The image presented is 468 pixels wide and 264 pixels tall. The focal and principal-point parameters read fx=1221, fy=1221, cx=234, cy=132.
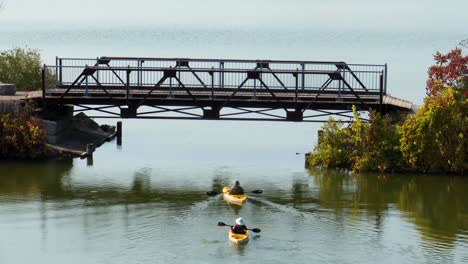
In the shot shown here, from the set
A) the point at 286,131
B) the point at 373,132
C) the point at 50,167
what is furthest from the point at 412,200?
the point at 286,131

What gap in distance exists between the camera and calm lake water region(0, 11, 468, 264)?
A: 48781mm

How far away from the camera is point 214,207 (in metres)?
57.6

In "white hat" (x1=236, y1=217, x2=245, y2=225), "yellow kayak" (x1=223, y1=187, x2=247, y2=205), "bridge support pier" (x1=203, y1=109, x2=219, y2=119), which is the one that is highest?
"bridge support pier" (x1=203, y1=109, x2=219, y2=119)

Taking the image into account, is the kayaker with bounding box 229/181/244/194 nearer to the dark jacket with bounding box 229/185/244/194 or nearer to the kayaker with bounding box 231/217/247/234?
the dark jacket with bounding box 229/185/244/194

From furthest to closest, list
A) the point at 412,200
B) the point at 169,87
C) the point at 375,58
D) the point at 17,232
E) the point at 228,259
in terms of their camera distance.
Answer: the point at 375,58
the point at 169,87
the point at 412,200
the point at 17,232
the point at 228,259

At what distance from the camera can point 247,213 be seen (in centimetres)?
5619

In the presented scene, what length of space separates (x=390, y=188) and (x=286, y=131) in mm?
25934

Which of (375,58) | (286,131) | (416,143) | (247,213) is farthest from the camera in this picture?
(375,58)

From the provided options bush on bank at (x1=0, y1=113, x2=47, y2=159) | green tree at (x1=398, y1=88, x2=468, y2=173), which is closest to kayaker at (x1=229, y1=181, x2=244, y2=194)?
green tree at (x1=398, y1=88, x2=468, y2=173)

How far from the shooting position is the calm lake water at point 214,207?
48.8m

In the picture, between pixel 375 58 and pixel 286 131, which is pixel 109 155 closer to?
pixel 286 131

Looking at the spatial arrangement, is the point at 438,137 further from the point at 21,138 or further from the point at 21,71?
the point at 21,71

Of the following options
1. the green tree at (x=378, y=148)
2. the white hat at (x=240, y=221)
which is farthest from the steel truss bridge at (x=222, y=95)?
the white hat at (x=240, y=221)

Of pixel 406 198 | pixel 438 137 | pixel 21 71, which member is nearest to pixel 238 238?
pixel 406 198
